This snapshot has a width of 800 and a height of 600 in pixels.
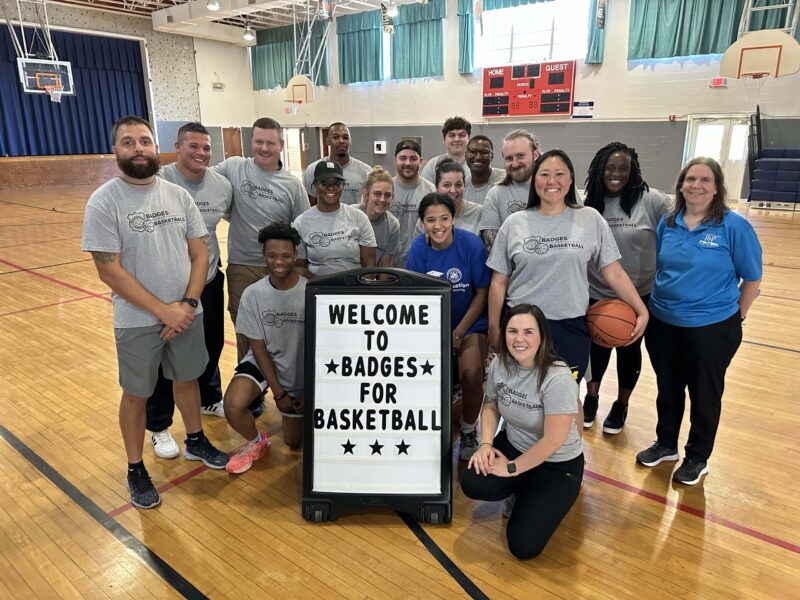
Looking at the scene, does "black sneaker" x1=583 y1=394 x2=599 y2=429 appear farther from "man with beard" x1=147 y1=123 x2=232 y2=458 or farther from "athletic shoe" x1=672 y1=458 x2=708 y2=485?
"man with beard" x1=147 y1=123 x2=232 y2=458

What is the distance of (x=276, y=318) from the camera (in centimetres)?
281

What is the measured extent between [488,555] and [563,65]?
14132mm

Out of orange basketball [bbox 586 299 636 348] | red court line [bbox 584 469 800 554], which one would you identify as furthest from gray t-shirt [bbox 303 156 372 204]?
red court line [bbox 584 469 800 554]

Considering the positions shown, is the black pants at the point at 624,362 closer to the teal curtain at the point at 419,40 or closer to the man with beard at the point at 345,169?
the man with beard at the point at 345,169

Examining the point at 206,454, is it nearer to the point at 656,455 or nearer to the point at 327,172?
the point at 327,172

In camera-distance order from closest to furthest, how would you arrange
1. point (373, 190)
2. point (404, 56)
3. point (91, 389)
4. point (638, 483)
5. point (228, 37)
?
1. point (638, 483)
2. point (373, 190)
3. point (91, 389)
4. point (404, 56)
5. point (228, 37)

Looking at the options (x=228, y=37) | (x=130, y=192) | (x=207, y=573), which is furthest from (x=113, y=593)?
(x=228, y=37)

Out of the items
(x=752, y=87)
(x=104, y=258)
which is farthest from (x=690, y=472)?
(x=752, y=87)

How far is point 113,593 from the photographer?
80.1 inches

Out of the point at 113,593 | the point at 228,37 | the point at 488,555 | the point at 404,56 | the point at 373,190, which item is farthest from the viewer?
the point at 228,37

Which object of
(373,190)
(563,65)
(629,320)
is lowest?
(629,320)

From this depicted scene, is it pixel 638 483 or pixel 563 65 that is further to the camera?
pixel 563 65

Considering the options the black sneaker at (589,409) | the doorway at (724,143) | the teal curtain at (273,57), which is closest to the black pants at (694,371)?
the black sneaker at (589,409)

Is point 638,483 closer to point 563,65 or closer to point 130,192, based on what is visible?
point 130,192
